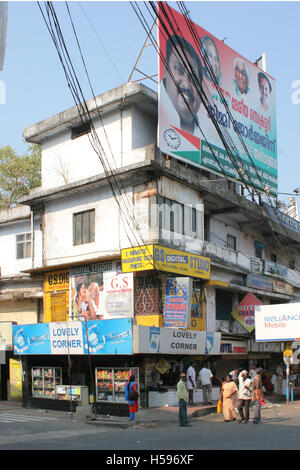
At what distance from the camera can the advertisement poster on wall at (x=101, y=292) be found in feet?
75.4

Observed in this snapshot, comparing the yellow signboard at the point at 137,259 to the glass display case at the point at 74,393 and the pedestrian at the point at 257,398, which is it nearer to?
the glass display case at the point at 74,393

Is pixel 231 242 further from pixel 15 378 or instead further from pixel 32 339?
pixel 15 378

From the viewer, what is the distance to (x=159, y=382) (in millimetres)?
21734

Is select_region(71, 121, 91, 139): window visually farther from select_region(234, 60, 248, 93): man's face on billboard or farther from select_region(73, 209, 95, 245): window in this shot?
select_region(234, 60, 248, 93): man's face on billboard

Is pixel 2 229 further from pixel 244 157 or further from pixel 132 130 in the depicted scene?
pixel 244 157

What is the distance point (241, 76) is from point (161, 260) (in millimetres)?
11413

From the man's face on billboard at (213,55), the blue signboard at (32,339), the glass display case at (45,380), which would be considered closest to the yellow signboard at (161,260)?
the blue signboard at (32,339)

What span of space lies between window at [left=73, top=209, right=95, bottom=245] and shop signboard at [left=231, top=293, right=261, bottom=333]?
300 inches

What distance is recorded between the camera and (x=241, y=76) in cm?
2772

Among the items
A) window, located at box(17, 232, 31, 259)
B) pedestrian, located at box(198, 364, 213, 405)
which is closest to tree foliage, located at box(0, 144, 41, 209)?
window, located at box(17, 232, 31, 259)

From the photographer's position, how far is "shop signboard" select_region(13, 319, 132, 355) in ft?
64.3

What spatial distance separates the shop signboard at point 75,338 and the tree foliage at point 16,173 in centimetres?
1954
